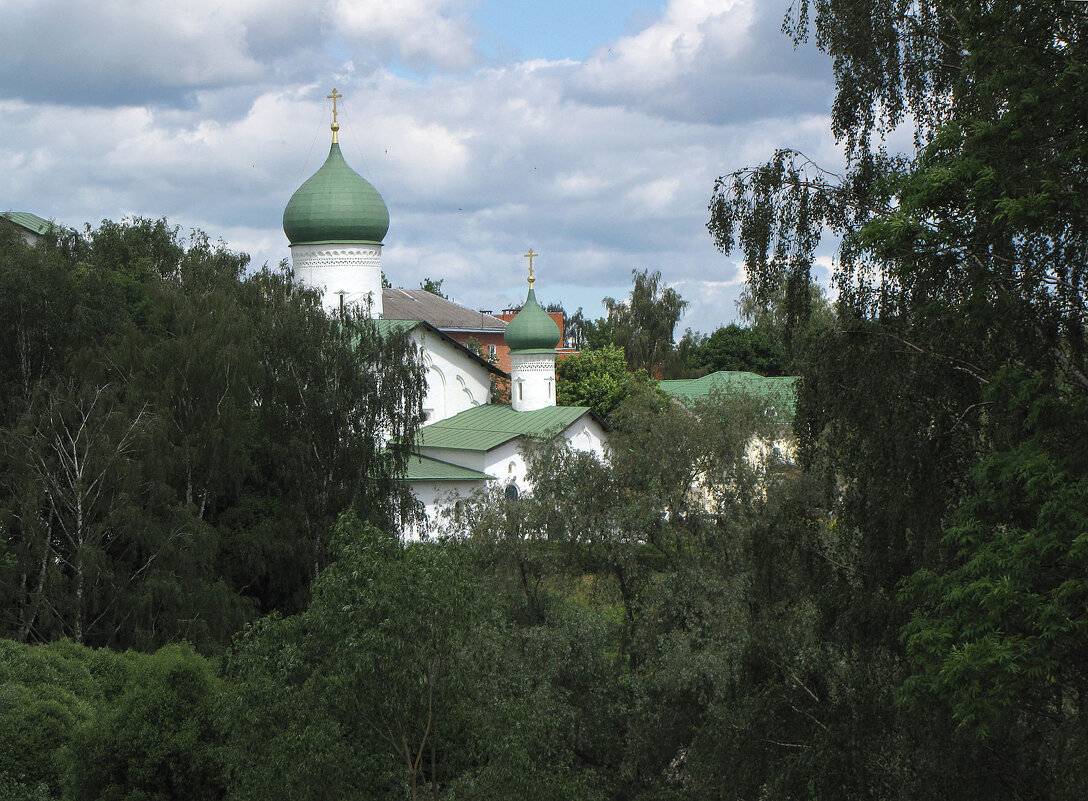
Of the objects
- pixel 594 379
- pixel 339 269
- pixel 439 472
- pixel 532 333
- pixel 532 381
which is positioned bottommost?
pixel 439 472

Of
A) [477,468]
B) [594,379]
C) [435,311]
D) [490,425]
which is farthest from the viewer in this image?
[435,311]

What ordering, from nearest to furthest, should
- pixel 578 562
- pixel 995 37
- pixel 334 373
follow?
pixel 995 37
pixel 578 562
pixel 334 373

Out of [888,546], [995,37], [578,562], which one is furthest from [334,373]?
[995,37]

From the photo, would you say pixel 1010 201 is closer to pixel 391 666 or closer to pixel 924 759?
pixel 924 759

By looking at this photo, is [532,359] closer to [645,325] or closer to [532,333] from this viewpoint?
[532,333]

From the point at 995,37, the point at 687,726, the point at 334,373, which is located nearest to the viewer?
the point at 995,37

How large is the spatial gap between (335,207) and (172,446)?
1294 cm

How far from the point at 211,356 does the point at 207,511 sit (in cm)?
316

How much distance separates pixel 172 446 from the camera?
20844 mm

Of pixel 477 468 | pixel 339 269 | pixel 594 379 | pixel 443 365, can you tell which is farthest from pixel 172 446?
pixel 594 379

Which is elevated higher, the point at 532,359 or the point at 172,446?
the point at 532,359

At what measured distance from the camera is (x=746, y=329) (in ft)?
194

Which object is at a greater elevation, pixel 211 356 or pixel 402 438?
pixel 211 356

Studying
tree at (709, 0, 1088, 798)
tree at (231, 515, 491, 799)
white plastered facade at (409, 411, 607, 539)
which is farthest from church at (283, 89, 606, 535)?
tree at (709, 0, 1088, 798)
